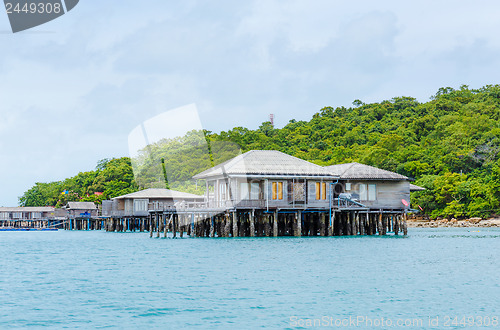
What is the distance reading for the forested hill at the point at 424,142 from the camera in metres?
70.2

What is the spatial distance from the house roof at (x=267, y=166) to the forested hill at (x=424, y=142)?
1261 inches

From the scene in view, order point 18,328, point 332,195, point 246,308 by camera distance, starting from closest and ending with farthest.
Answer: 1. point 18,328
2. point 246,308
3. point 332,195

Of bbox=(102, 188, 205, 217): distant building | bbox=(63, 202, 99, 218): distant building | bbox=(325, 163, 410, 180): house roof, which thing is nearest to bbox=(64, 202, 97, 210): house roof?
bbox=(63, 202, 99, 218): distant building

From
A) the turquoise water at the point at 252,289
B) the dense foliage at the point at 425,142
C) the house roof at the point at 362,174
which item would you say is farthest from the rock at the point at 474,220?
the turquoise water at the point at 252,289

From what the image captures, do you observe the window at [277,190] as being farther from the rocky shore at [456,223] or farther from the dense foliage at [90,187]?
the dense foliage at [90,187]

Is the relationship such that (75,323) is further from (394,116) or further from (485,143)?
(394,116)

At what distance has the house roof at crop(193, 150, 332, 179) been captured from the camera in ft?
133

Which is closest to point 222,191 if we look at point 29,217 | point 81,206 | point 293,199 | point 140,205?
point 293,199

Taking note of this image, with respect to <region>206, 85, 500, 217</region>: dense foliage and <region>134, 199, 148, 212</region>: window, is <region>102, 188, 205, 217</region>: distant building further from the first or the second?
<region>206, 85, 500, 217</region>: dense foliage

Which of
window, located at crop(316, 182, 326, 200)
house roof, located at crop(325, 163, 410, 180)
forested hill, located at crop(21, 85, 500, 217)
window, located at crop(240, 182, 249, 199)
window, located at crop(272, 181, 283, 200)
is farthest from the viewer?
forested hill, located at crop(21, 85, 500, 217)

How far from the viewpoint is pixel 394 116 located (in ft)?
326

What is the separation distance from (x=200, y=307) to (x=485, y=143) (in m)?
64.2

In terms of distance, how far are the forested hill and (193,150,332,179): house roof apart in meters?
32.0

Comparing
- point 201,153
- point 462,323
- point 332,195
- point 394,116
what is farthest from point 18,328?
point 394,116
